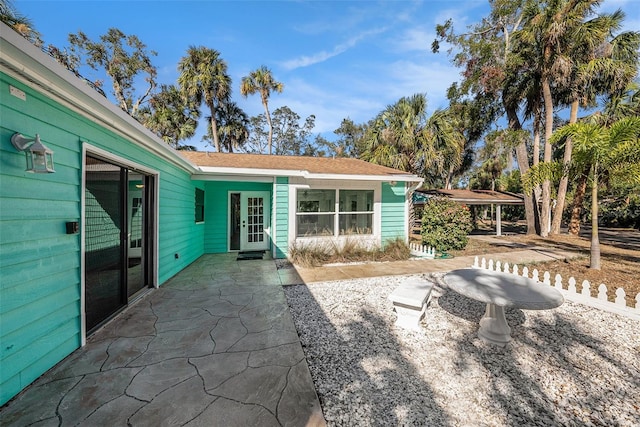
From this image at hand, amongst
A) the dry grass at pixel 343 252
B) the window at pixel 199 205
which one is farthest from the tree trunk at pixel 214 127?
the dry grass at pixel 343 252

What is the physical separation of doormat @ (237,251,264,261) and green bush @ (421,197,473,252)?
18.5 ft

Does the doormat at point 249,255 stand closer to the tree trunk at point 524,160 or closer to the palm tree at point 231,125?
the palm tree at point 231,125

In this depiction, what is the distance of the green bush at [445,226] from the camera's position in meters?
8.33

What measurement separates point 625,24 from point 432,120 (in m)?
7.98

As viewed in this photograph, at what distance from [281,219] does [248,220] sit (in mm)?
1757

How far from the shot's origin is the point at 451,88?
48.6ft

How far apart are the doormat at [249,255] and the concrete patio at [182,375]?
3.30 m

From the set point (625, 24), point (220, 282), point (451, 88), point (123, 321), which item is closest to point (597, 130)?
point (220, 282)

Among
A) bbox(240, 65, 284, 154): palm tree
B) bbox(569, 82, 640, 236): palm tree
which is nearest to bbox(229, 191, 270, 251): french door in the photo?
bbox(240, 65, 284, 154): palm tree

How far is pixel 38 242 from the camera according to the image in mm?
2182

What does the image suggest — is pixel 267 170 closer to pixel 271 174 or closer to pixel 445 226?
pixel 271 174

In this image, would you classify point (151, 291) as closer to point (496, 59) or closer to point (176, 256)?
point (176, 256)

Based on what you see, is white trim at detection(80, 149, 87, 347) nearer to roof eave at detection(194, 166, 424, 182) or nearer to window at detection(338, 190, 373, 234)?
roof eave at detection(194, 166, 424, 182)

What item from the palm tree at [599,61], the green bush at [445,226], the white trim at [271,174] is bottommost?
the green bush at [445,226]
